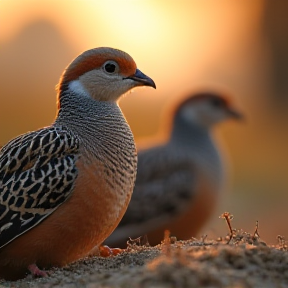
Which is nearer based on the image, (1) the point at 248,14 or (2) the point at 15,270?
(2) the point at 15,270

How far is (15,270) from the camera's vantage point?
8102 mm

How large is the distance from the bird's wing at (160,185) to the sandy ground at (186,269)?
5.61m

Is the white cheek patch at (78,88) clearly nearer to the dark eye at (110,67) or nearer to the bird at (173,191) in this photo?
the dark eye at (110,67)

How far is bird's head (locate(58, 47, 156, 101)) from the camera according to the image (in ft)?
29.6

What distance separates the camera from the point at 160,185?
14.3m

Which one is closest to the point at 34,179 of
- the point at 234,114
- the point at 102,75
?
the point at 102,75

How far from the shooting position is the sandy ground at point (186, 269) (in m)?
5.89

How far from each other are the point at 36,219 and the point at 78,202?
383 mm

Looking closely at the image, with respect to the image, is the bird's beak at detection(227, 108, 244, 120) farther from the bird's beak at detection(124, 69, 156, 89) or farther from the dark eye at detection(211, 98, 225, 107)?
the bird's beak at detection(124, 69, 156, 89)

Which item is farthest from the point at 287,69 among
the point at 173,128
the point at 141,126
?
the point at 173,128

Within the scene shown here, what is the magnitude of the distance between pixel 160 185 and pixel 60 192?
639cm

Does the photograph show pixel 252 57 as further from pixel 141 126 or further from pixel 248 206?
pixel 248 206

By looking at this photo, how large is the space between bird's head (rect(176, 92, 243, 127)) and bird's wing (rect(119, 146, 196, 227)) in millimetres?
1625

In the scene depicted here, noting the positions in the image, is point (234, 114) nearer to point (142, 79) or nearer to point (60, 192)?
point (142, 79)
